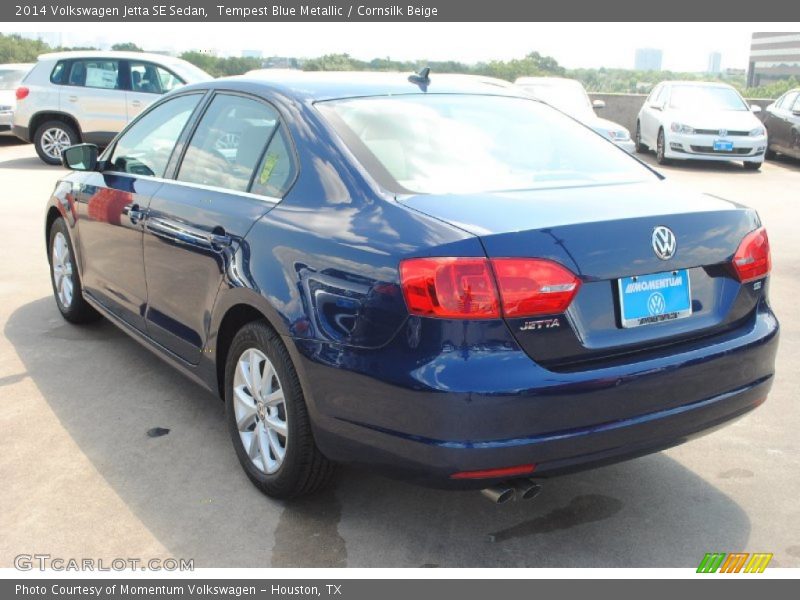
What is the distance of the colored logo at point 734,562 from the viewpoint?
3129 mm

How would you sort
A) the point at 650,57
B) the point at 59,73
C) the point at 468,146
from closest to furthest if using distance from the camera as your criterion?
1. the point at 468,146
2. the point at 59,73
3. the point at 650,57

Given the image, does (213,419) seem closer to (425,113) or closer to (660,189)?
(425,113)

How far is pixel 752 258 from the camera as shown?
10.9 feet

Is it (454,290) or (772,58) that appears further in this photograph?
(772,58)

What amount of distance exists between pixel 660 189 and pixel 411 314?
125 cm

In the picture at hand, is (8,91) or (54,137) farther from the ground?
(8,91)

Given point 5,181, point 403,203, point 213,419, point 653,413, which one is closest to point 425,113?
point 403,203

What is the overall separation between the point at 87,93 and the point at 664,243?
46.2 feet

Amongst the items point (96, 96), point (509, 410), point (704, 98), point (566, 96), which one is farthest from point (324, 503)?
point (704, 98)

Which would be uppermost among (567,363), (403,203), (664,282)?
(403,203)

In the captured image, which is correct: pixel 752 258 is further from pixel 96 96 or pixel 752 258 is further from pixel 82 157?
pixel 96 96

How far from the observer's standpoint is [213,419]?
4465 millimetres

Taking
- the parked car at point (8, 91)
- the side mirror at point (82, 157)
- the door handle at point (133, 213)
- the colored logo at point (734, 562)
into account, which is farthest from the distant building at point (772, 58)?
the colored logo at point (734, 562)

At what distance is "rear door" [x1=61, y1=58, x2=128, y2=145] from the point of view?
15180mm
